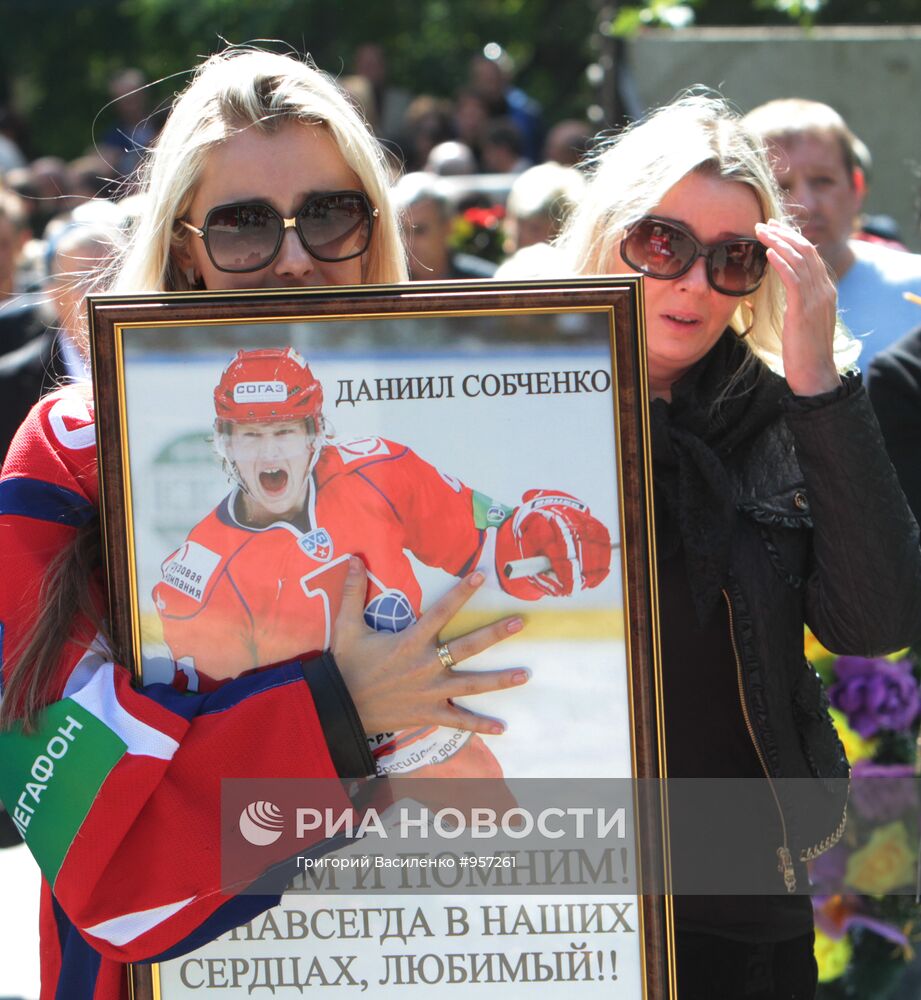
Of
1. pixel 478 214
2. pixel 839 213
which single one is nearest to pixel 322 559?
pixel 839 213

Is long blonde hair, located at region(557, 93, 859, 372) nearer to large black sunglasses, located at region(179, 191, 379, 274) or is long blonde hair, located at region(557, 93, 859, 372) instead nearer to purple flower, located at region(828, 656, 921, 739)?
large black sunglasses, located at region(179, 191, 379, 274)

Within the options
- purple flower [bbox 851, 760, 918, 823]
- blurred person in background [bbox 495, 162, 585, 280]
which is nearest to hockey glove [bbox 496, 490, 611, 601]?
purple flower [bbox 851, 760, 918, 823]

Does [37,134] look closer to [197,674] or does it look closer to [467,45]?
[467,45]

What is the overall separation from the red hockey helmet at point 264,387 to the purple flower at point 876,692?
1958 mm

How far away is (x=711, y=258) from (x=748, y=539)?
0.38 m

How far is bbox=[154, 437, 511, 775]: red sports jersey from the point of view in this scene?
153cm

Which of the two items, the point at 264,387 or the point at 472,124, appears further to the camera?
the point at 472,124

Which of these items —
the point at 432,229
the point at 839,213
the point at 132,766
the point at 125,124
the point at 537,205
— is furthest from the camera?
the point at 125,124

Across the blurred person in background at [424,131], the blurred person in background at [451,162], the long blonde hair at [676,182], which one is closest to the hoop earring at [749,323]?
the long blonde hair at [676,182]

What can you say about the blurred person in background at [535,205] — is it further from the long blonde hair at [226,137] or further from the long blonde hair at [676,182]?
the long blonde hair at [226,137]

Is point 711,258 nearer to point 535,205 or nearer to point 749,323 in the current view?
point 749,323

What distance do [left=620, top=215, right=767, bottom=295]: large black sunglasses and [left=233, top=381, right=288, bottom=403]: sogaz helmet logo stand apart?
1.96ft

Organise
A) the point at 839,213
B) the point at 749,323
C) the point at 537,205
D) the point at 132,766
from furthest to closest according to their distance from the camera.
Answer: the point at 537,205 → the point at 839,213 → the point at 749,323 → the point at 132,766

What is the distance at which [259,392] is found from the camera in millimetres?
1518
